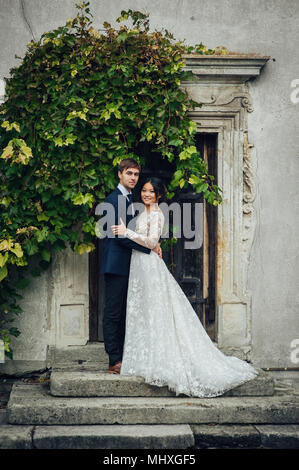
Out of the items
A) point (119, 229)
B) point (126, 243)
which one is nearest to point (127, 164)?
point (119, 229)

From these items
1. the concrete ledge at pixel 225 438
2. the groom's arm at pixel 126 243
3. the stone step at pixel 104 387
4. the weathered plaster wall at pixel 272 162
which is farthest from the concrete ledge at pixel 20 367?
the weathered plaster wall at pixel 272 162

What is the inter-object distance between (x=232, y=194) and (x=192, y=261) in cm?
82

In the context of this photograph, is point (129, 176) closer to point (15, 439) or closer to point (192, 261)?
point (192, 261)

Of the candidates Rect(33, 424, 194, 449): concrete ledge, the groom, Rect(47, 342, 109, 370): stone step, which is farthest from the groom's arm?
Rect(33, 424, 194, 449): concrete ledge

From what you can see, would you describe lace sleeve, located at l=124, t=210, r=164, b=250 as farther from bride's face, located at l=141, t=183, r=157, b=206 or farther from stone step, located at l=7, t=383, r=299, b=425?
stone step, located at l=7, t=383, r=299, b=425

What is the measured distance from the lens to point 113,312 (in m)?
4.50

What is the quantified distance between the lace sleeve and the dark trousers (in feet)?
1.16

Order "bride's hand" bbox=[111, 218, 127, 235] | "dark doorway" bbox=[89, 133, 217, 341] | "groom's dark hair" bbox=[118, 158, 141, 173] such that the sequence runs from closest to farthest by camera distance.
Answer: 1. "bride's hand" bbox=[111, 218, 127, 235]
2. "groom's dark hair" bbox=[118, 158, 141, 173]
3. "dark doorway" bbox=[89, 133, 217, 341]

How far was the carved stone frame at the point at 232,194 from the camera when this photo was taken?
5.29 m

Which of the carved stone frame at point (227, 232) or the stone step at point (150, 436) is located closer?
the stone step at point (150, 436)

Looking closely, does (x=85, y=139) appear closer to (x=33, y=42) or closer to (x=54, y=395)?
(x=33, y=42)

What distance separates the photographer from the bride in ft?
14.1

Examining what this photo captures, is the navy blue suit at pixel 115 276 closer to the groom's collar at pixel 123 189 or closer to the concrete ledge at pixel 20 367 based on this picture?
the groom's collar at pixel 123 189

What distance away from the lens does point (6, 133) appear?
484cm
